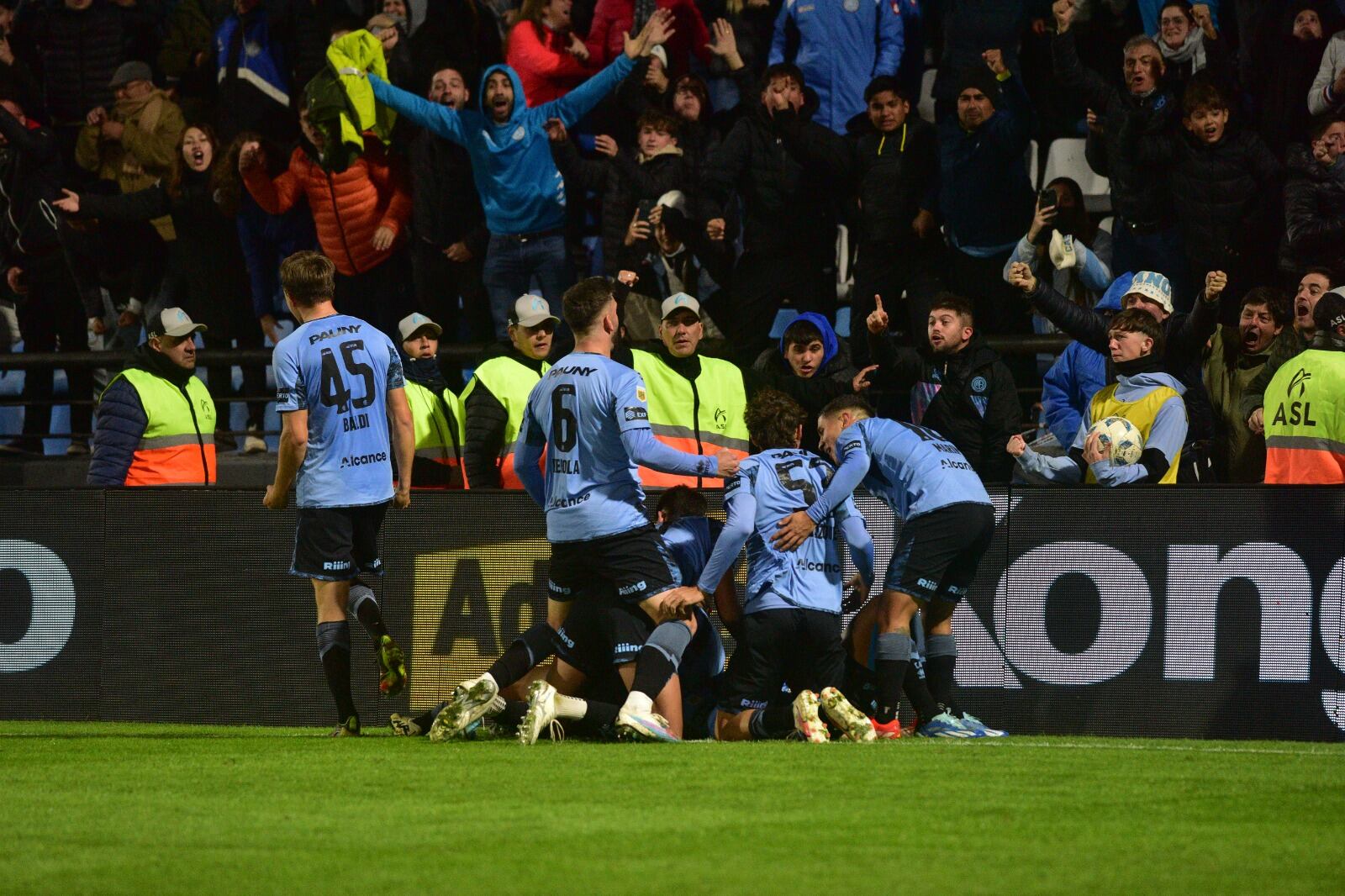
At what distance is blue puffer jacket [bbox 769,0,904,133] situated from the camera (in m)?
12.5

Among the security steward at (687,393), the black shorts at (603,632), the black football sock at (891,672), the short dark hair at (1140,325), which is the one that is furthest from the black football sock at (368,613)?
the short dark hair at (1140,325)

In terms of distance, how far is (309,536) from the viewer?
8.41m

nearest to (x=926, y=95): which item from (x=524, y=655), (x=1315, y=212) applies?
(x=1315, y=212)

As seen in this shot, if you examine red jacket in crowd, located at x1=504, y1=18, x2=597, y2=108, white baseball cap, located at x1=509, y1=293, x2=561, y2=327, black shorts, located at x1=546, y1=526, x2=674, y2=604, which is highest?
red jacket in crowd, located at x1=504, y1=18, x2=597, y2=108

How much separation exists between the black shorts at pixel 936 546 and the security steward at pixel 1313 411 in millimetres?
1766

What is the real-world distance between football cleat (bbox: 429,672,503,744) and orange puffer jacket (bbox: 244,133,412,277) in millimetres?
5882

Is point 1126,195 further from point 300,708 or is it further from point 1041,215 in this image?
point 300,708

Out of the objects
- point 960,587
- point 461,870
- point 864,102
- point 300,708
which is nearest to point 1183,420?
point 960,587

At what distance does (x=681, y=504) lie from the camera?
29.0 ft

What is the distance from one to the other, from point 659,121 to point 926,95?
2.31 meters

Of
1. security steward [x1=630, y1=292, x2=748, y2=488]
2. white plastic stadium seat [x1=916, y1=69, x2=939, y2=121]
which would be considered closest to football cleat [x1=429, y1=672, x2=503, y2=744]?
security steward [x1=630, y1=292, x2=748, y2=488]

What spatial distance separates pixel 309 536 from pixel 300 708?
174 centimetres

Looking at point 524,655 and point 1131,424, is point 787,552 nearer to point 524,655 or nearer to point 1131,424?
point 524,655

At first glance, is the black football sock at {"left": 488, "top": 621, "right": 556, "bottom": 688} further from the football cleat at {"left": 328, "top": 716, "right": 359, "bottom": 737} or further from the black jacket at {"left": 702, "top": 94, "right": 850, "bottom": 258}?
the black jacket at {"left": 702, "top": 94, "right": 850, "bottom": 258}
